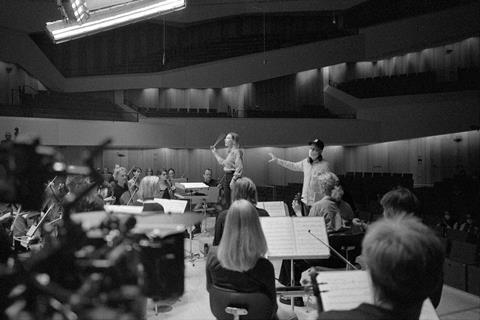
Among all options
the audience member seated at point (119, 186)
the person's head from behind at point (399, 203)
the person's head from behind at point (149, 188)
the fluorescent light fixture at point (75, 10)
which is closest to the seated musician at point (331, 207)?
the person's head from behind at point (399, 203)

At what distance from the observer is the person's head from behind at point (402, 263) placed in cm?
142

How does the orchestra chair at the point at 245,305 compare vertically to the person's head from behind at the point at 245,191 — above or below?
below

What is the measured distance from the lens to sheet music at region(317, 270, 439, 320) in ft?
6.38

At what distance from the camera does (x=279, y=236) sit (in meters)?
3.58

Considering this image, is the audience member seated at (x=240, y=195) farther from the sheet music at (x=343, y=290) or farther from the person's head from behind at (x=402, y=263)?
the person's head from behind at (x=402, y=263)

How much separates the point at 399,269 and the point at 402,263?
2cm

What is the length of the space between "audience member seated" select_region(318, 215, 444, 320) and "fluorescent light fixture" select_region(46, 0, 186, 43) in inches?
148

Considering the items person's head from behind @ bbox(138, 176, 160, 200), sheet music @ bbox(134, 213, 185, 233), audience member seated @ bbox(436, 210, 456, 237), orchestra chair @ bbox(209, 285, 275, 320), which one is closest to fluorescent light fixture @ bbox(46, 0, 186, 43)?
person's head from behind @ bbox(138, 176, 160, 200)

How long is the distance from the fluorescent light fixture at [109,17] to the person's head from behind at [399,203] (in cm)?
299

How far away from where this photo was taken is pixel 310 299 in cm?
437

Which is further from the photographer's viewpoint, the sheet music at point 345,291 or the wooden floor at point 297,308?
the wooden floor at point 297,308

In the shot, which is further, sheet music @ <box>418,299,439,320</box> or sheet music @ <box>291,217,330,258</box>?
sheet music @ <box>291,217,330,258</box>

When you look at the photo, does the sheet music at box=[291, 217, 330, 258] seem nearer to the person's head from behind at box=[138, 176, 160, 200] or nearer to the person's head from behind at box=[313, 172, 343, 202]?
the person's head from behind at box=[313, 172, 343, 202]

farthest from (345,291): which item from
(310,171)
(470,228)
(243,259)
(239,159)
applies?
(470,228)
